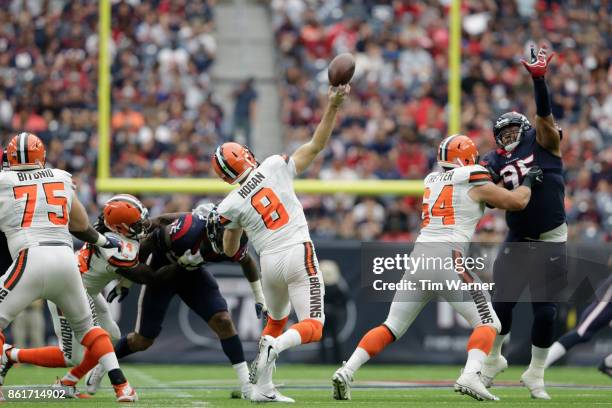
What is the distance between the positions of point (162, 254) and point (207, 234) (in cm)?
51

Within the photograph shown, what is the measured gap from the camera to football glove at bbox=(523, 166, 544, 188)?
24.2ft

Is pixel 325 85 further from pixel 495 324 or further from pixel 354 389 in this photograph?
pixel 495 324

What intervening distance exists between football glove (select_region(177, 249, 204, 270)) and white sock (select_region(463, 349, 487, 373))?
1.94 m

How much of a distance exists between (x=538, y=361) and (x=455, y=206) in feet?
4.50

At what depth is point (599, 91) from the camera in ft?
50.4

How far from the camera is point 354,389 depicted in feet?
27.6

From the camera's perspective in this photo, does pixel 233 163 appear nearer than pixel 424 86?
Yes

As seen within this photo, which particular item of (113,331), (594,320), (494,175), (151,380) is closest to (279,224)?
(494,175)

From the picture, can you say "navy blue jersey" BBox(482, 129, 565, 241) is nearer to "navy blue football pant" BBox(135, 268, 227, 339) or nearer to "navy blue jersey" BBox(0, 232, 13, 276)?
"navy blue football pant" BBox(135, 268, 227, 339)

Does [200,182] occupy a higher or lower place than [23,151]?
lower

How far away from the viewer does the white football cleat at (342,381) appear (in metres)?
6.95

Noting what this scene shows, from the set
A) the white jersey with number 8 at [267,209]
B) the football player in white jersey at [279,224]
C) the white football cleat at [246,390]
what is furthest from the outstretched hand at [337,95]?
the white football cleat at [246,390]

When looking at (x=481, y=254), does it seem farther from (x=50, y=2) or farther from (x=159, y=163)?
(x=50, y=2)

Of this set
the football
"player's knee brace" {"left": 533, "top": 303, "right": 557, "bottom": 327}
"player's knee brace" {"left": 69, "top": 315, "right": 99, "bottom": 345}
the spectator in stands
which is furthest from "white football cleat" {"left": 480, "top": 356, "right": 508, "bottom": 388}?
the spectator in stands
